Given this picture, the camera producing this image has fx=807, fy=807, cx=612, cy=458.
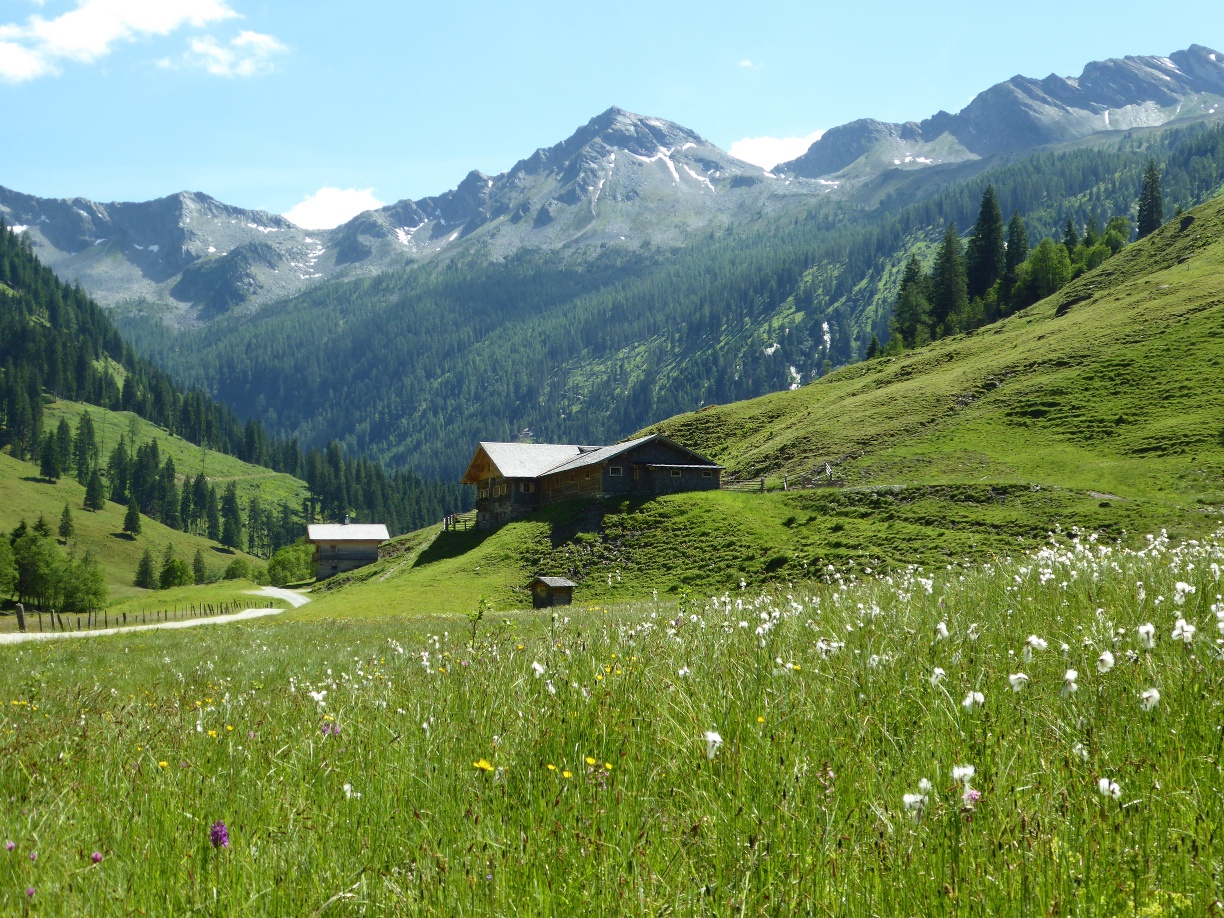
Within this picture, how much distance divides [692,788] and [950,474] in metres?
61.4

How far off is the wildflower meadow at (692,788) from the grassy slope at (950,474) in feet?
115

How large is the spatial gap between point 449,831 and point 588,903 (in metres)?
1.13

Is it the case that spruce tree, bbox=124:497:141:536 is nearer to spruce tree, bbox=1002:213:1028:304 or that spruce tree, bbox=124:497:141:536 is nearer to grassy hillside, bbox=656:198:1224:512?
grassy hillside, bbox=656:198:1224:512

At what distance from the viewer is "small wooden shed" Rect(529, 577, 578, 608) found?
46312mm

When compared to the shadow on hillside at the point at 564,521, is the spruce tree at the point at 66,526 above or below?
below

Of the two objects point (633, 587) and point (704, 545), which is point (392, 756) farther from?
point (704, 545)

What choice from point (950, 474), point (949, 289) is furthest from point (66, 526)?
point (949, 289)

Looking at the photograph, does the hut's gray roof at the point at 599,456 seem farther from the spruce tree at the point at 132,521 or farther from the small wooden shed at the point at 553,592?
the spruce tree at the point at 132,521

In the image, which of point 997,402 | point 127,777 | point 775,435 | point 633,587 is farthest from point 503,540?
point 127,777

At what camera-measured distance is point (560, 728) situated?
503 cm

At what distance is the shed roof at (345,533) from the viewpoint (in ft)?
429

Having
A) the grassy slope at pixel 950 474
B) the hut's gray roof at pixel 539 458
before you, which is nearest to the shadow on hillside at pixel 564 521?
the grassy slope at pixel 950 474

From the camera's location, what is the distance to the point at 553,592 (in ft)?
156

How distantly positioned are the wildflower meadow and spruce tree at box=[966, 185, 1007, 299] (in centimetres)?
13521
